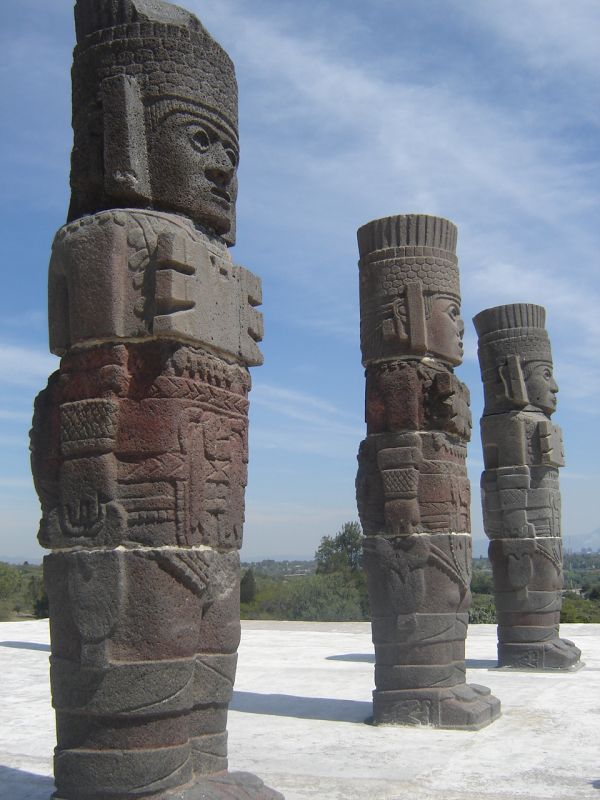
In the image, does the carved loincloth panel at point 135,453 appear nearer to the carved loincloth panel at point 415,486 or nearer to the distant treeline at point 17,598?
the carved loincloth panel at point 415,486

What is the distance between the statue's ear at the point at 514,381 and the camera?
1207 cm

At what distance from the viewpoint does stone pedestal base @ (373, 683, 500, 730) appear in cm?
803

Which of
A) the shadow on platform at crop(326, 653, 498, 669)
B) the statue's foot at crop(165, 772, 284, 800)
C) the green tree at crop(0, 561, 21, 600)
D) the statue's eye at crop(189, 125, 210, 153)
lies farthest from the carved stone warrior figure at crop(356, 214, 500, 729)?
the green tree at crop(0, 561, 21, 600)

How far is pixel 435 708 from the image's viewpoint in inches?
319

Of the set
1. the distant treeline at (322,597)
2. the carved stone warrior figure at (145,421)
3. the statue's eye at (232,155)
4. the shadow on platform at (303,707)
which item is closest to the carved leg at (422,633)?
the shadow on platform at (303,707)

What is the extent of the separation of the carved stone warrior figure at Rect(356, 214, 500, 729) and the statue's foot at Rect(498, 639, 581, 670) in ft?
10.3

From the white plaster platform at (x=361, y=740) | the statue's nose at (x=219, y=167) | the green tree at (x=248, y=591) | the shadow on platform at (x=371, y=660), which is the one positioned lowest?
the white plaster platform at (x=361, y=740)

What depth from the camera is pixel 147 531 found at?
183 inches

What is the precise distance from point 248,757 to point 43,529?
10.2 ft

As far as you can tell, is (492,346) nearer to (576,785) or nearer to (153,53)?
(576,785)

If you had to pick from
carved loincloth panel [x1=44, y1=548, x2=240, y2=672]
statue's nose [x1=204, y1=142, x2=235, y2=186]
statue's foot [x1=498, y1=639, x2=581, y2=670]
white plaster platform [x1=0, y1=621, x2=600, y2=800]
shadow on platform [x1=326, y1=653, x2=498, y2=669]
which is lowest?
white plaster platform [x1=0, y1=621, x2=600, y2=800]

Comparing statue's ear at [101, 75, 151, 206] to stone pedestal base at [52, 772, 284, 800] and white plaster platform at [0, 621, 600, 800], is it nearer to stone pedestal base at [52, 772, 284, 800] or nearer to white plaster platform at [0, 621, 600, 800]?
stone pedestal base at [52, 772, 284, 800]

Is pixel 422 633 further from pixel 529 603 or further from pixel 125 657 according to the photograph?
pixel 125 657

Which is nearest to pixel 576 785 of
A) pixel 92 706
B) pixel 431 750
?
pixel 431 750
